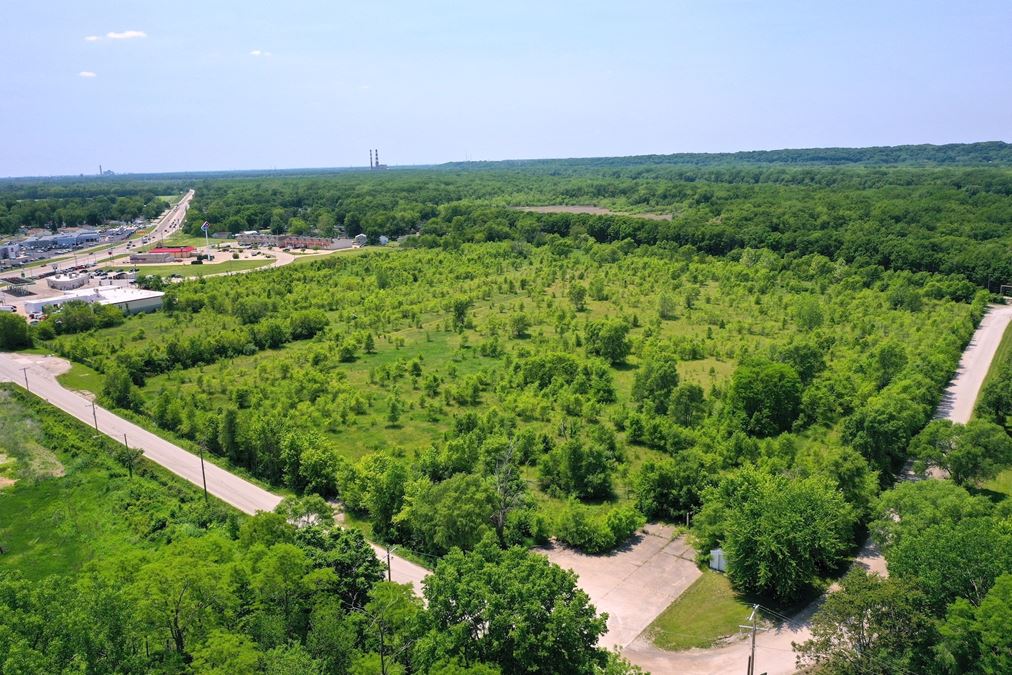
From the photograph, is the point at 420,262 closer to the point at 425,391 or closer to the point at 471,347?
the point at 471,347

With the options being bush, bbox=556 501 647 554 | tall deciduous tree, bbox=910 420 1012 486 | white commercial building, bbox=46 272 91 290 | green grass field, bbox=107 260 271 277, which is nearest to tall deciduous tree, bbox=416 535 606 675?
bush, bbox=556 501 647 554

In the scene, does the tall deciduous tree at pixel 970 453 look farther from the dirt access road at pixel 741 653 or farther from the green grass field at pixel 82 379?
the green grass field at pixel 82 379

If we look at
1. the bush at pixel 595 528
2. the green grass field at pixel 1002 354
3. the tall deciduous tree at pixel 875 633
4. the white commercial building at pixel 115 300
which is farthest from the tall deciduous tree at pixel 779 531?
the white commercial building at pixel 115 300

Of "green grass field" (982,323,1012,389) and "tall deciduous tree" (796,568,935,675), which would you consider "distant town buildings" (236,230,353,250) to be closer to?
"green grass field" (982,323,1012,389)

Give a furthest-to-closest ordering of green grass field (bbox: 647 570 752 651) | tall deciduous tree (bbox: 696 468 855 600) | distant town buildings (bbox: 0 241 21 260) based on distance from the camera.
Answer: distant town buildings (bbox: 0 241 21 260)
tall deciduous tree (bbox: 696 468 855 600)
green grass field (bbox: 647 570 752 651)

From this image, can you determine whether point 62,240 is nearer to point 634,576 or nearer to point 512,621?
point 634,576

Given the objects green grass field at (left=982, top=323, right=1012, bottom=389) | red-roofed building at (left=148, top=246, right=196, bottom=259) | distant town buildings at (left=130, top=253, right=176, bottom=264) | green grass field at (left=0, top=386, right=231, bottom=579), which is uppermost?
red-roofed building at (left=148, top=246, right=196, bottom=259)

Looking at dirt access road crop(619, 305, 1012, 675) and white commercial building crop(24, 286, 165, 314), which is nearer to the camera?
dirt access road crop(619, 305, 1012, 675)

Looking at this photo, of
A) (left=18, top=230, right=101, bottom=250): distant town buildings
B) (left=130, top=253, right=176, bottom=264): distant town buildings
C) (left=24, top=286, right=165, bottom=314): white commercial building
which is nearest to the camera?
(left=24, top=286, right=165, bottom=314): white commercial building
